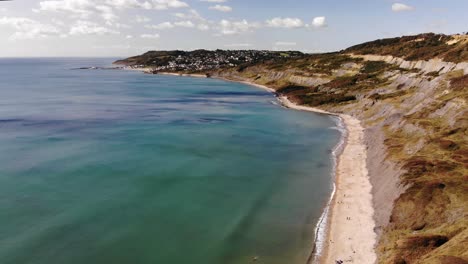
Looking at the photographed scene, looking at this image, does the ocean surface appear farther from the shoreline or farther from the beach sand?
the beach sand

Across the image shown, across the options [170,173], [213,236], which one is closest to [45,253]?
[213,236]

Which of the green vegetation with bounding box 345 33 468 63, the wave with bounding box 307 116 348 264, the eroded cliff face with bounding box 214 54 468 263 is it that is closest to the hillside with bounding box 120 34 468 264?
the eroded cliff face with bounding box 214 54 468 263

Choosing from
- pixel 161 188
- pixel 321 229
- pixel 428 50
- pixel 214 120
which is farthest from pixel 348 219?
pixel 428 50

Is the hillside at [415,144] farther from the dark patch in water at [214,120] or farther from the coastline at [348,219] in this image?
the dark patch in water at [214,120]

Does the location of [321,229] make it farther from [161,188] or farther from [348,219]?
[161,188]

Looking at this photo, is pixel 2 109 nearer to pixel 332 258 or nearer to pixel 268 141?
pixel 268 141
